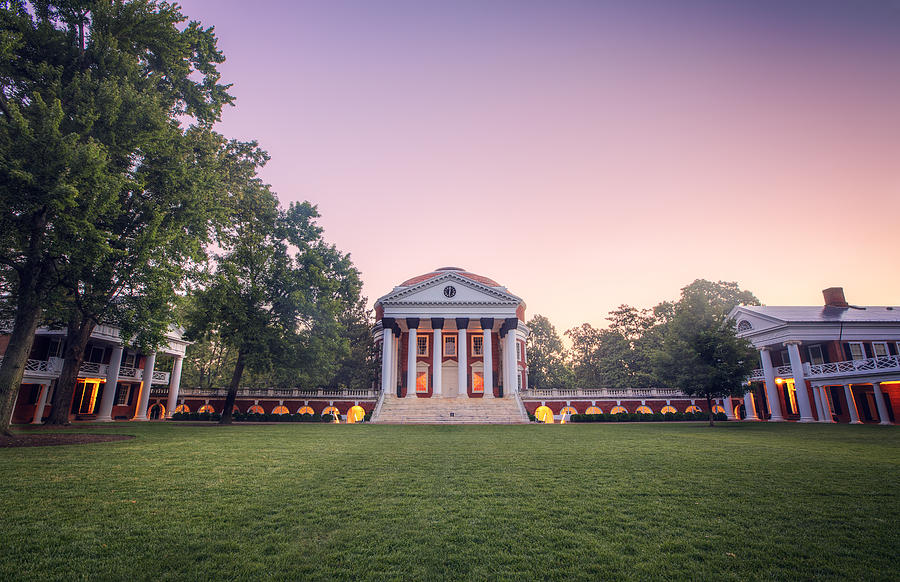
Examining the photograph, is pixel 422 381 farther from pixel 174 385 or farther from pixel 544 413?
pixel 174 385

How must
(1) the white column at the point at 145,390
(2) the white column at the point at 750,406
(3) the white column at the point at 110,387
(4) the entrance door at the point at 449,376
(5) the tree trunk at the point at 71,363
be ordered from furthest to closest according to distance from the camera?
(4) the entrance door at the point at 449,376 < (2) the white column at the point at 750,406 < (1) the white column at the point at 145,390 < (3) the white column at the point at 110,387 < (5) the tree trunk at the point at 71,363

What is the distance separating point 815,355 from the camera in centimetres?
3170

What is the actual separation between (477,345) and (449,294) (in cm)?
743

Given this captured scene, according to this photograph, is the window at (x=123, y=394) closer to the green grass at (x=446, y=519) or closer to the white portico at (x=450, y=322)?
the white portico at (x=450, y=322)

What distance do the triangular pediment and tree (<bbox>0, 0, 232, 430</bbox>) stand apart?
2193cm

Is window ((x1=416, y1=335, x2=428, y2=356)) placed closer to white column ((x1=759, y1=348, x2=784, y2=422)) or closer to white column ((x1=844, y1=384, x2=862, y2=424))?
white column ((x1=759, y1=348, x2=784, y2=422))

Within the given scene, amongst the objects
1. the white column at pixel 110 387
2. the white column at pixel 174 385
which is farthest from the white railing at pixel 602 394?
the white column at pixel 110 387

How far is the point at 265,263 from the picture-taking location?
2561 centimetres

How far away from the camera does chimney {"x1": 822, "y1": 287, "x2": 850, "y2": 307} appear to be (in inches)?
1409

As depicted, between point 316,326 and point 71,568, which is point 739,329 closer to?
point 316,326

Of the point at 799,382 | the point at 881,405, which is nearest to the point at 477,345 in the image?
the point at 799,382

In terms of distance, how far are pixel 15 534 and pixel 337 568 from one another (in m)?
3.84

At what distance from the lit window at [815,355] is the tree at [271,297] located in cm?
3523

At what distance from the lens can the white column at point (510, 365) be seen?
36369 mm
